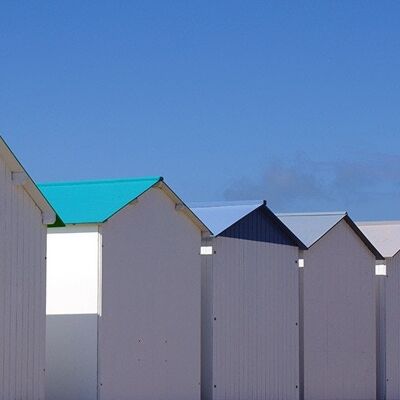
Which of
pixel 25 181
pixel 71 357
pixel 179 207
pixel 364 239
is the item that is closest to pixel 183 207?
pixel 179 207

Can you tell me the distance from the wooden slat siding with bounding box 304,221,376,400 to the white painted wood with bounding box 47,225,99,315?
23.0 feet

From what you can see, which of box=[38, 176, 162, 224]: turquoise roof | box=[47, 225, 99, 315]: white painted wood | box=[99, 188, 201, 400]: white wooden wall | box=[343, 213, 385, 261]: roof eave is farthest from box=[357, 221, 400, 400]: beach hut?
box=[47, 225, 99, 315]: white painted wood

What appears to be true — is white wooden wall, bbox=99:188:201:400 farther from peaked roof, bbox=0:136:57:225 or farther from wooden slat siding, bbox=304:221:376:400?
wooden slat siding, bbox=304:221:376:400

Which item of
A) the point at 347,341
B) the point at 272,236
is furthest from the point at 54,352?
the point at 347,341

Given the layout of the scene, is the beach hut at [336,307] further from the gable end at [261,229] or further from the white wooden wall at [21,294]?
the white wooden wall at [21,294]

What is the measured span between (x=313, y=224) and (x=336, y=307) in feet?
6.34

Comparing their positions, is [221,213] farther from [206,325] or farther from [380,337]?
[380,337]

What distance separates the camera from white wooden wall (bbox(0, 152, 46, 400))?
18500 millimetres

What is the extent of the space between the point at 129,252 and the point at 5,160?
3.53 m

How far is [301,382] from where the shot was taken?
26.3m

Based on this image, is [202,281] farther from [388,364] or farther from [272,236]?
[388,364]

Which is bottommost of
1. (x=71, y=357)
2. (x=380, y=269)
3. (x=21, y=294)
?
(x=71, y=357)

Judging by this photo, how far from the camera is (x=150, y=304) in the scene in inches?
857

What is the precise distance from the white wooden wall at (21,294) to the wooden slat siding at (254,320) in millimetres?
5198
